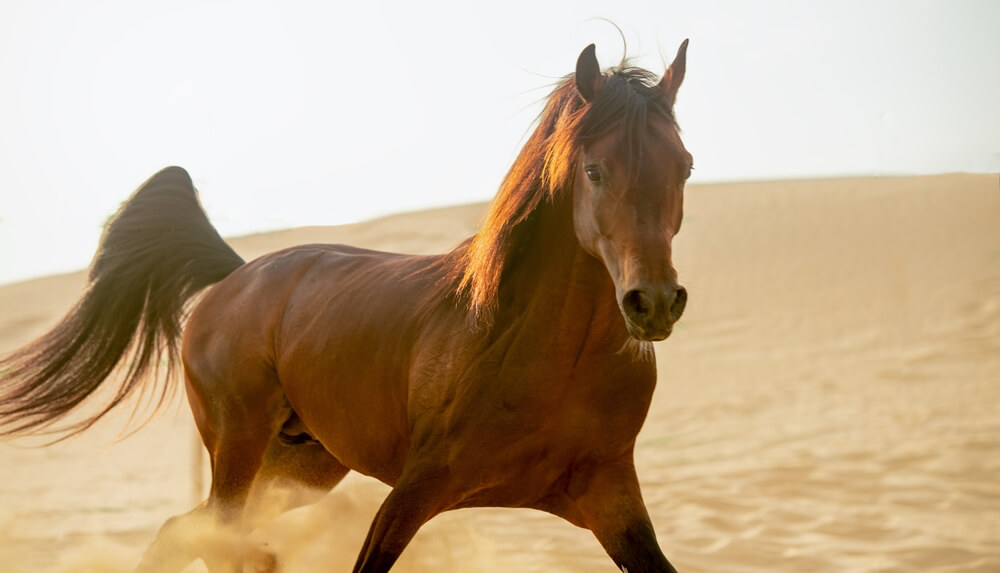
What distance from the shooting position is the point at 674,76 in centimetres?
315

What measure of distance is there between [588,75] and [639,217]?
57 cm

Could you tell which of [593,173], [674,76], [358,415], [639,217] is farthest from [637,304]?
[358,415]

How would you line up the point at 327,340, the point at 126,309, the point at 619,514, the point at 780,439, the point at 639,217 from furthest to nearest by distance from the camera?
the point at 780,439 < the point at 126,309 < the point at 327,340 < the point at 619,514 < the point at 639,217

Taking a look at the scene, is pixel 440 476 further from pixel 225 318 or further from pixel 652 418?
pixel 652 418

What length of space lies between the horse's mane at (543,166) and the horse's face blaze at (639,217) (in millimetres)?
60

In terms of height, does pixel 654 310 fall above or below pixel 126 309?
above

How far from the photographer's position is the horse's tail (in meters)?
5.11

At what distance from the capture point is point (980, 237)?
17.8m

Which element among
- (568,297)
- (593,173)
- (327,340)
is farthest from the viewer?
(327,340)

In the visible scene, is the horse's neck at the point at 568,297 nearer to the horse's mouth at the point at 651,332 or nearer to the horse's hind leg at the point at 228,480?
the horse's mouth at the point at 651,332

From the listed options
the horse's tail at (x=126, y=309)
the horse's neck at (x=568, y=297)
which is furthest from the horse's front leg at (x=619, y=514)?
the horse's tail at (x=126, y=309)

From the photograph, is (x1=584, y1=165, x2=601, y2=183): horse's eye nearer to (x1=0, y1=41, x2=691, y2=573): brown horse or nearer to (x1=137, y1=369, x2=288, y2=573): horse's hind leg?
(x1=0, y1=41, x2=691, y2=573): brown horse

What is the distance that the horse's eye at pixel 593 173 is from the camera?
2768 mm

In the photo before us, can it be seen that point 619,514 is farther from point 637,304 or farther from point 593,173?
point 593,173
